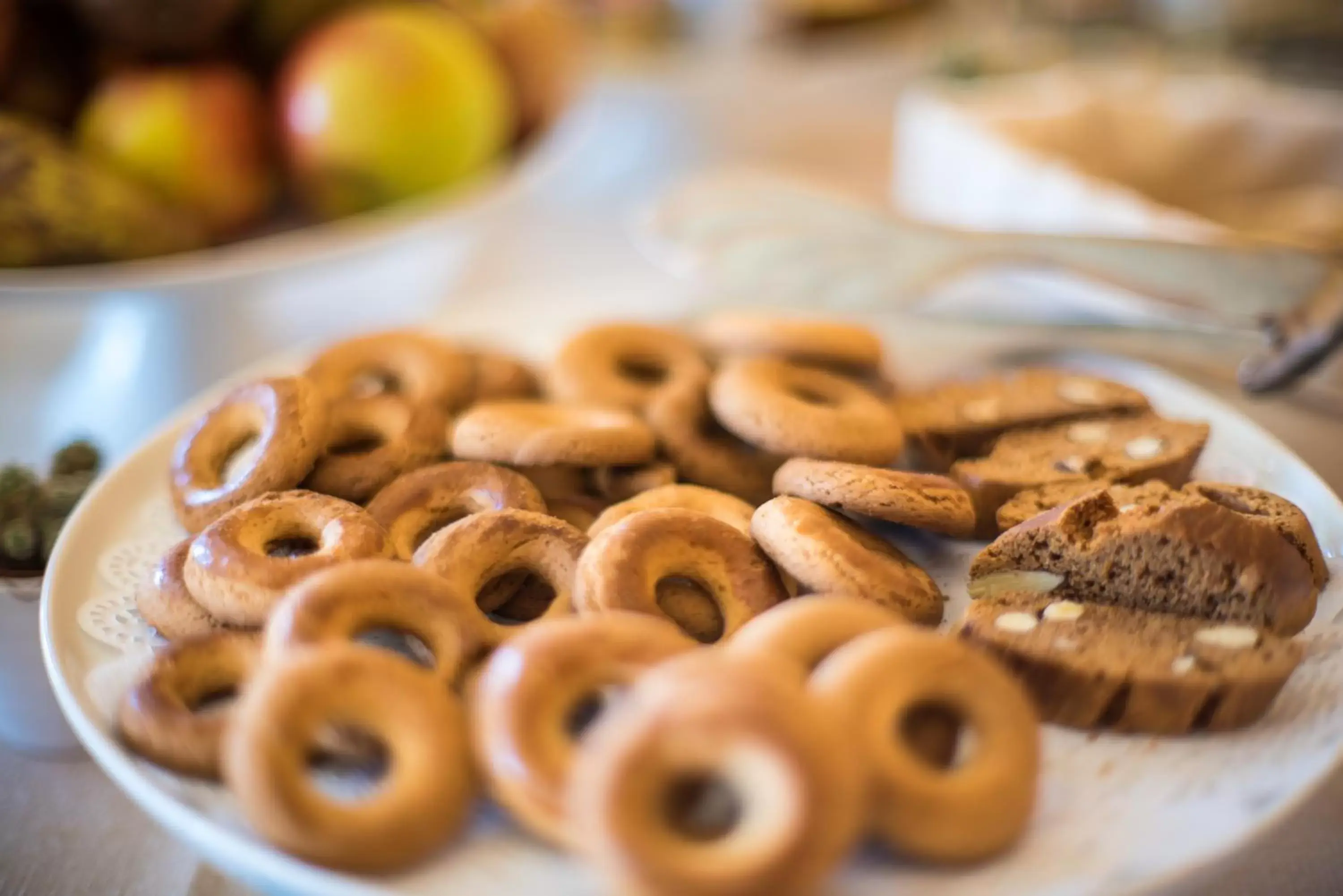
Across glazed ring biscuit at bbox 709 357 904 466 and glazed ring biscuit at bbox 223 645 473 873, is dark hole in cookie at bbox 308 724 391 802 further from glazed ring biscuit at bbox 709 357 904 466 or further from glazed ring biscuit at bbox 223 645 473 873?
glazed ring biscuit at bbox 709 357 904 466

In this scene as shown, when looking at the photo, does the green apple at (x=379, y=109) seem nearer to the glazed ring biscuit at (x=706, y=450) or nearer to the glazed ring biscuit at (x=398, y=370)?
the glazed ring biscuit at (x=398, y=370)

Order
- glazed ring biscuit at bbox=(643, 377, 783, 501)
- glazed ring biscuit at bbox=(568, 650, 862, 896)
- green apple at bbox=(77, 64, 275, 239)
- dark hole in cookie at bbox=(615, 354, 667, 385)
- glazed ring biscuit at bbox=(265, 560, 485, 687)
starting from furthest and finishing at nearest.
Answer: green apple at bbox=(77, 64, 275, 239) < dark hole in cookie at bbox=(615, 354, 667, 385) < glazed ring biscuit at bbox=(643, 377, 783, 501) < glazed ring biscuit at bbox=(265, 560, 485, 687) < glazed ring biscuit at bbox=(568, 650, 862, 896)

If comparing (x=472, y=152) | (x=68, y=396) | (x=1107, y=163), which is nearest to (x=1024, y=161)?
(x=1107, y=163)

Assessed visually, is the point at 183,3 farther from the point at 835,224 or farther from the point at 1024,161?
the point at 1024,161

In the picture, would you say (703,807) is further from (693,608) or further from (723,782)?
(693,608)

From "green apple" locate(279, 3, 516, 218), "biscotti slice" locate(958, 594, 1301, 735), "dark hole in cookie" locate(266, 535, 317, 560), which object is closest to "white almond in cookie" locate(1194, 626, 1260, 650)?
"biscotti slice" locate(958, 594, 1301, 735)

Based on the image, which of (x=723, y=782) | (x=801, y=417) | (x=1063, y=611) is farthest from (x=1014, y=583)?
(x=723, y=782)

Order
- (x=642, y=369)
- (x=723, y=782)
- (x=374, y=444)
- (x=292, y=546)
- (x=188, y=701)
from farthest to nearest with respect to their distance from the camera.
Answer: (x=642, y=369) → (x=374, y=444) → (x=292, y=546) → (x=188, y=701) → (x=723, y=782)
